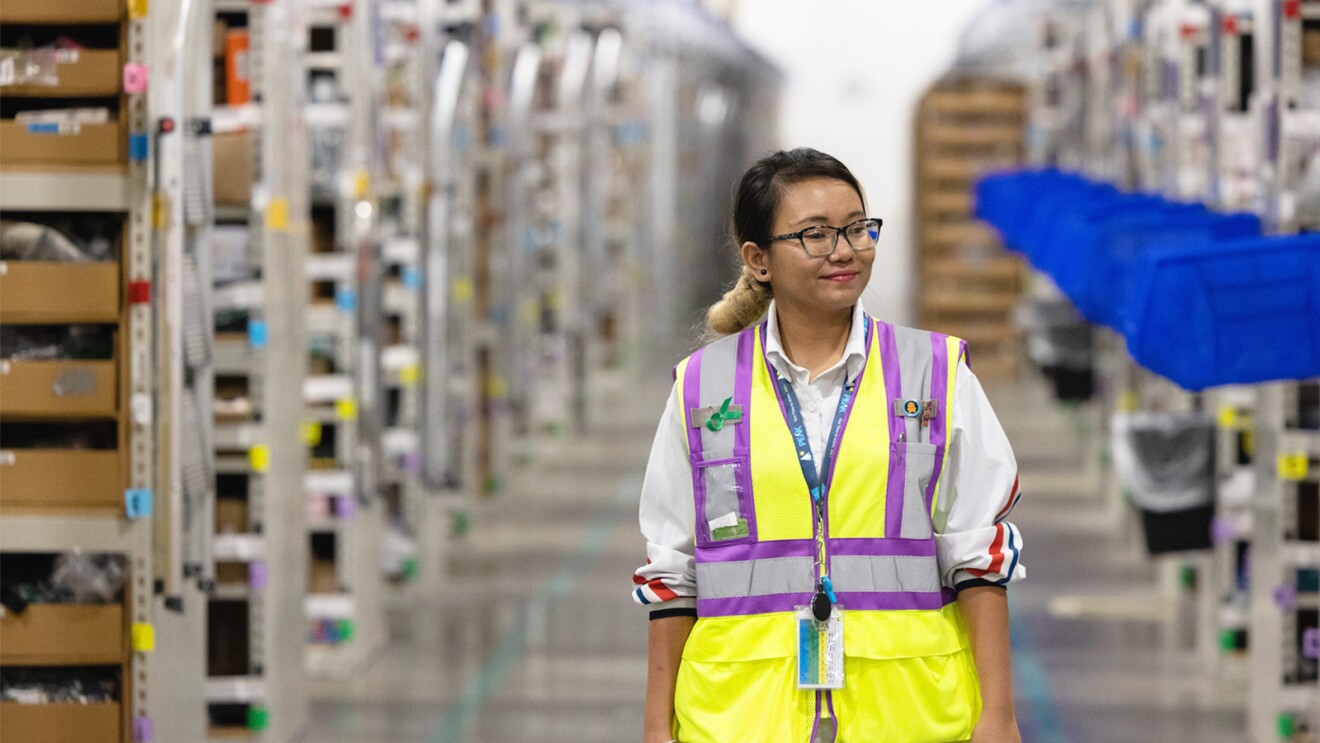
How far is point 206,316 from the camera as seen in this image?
19.4 feet

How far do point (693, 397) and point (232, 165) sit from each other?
399 cm

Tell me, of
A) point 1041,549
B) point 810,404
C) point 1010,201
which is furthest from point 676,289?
point 810,404

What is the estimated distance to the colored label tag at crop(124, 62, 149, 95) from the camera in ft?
17.8

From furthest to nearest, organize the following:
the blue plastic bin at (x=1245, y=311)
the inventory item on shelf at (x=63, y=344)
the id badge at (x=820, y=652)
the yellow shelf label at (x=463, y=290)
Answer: the yellow shelf label at (x=463, y=290), the inventory item on shelf at (x=63, y=344), the blue plastic bin at (x=1245, y=311), the id badge at (x=820, y=652)

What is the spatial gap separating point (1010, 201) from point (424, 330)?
5.56 m

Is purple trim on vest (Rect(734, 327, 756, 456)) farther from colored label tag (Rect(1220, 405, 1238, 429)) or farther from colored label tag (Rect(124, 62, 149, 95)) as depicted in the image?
colored label tag (Rect(1220, 405, 1238, 429))

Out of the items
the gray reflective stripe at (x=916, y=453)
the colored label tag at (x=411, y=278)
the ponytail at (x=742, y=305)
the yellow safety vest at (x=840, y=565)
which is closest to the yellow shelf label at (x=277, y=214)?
the colored label tag at (x=411, y=278)

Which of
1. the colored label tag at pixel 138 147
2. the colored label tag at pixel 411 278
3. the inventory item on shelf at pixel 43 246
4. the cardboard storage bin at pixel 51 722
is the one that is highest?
the colored label tag at pixel 138 147

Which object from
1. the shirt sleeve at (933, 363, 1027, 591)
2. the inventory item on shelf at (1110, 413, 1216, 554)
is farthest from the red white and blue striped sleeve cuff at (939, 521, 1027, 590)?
the inventory item on shelf at (1110, 413, 1216, 554)

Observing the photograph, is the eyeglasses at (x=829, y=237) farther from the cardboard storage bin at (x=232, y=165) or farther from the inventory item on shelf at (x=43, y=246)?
the cardboard storage bin at (x=232, y=165)

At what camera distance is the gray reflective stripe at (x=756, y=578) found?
3.26 meters

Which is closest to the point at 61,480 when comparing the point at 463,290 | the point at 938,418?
the point at 938,418

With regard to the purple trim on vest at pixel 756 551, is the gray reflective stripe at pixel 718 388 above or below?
above

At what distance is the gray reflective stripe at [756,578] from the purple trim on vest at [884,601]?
0.06 metres
